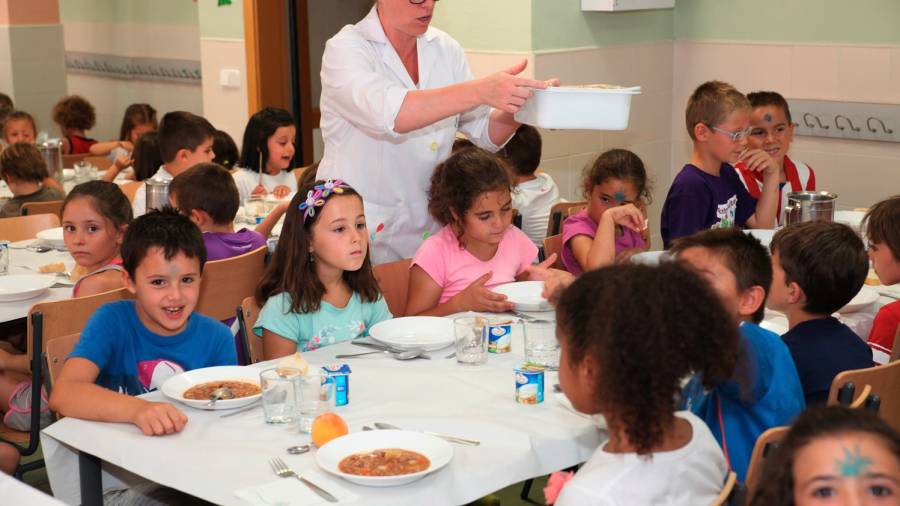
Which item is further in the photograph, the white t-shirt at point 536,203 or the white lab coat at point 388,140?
the white t-shirt at point 536,203

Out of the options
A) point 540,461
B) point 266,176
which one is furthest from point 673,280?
point 266,176

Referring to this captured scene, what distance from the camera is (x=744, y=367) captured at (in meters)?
2.31

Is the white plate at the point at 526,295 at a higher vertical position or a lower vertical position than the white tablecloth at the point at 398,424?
higher

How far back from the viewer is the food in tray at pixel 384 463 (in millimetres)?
2098

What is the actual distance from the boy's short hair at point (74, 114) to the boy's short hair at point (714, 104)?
16.4 feet

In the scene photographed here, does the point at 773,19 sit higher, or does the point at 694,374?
the point at 773,19

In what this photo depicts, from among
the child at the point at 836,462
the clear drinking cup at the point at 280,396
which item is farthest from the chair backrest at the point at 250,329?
the child at the point at 836,462

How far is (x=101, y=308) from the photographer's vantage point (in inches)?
113

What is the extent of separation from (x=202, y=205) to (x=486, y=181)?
117cm

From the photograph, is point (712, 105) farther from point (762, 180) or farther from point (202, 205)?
point (202, 205)

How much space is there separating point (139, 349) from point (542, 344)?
1.08m

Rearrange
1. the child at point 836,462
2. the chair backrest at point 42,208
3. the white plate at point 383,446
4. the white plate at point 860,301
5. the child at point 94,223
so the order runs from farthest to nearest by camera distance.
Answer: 1. the chair backrest at point 42,208
2. the child at point 94,223
3. the white plate at point 860,301
4. the white plate at point 383,446
5. the child at point 836,462

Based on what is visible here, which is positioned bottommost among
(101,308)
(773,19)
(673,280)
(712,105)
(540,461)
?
(540,461)

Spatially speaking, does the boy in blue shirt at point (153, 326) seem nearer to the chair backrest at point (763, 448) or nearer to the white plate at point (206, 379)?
the white plate at point (206, 379)
